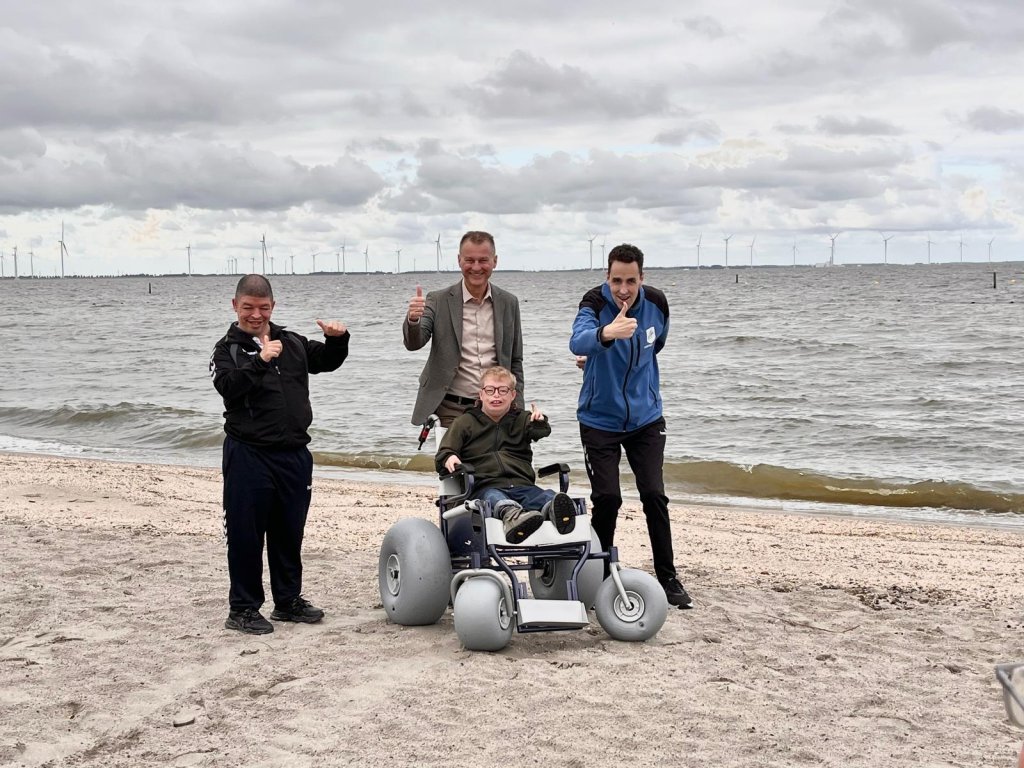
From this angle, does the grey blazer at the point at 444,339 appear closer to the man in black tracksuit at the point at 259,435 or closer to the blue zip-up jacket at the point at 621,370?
the blue zip-up jacket at the point at 621,370

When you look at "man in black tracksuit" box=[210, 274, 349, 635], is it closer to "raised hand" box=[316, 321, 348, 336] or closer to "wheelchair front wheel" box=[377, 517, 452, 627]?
"raised hand" box=[316, 321, 348, 336]

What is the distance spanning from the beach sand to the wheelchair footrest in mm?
180

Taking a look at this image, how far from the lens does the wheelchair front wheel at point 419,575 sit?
5863 mm

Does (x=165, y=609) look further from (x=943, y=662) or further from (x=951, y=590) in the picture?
(x=951, y=590)

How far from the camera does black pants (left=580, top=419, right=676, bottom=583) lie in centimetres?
624

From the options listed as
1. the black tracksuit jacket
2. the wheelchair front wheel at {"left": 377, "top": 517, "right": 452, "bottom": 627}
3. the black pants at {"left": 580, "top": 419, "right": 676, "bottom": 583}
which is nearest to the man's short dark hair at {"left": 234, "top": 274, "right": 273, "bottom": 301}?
the black tracksuit jacket

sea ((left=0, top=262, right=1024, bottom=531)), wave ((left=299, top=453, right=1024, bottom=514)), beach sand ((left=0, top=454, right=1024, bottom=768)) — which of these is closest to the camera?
beach sand ((left=0, top=454, right=1024, bottom=768))

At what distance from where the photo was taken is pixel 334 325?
5.70 m

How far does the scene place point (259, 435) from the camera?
569 centimetres

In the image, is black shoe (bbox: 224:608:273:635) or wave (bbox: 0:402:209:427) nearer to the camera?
black shoe (bbox: 224:608:273:635)

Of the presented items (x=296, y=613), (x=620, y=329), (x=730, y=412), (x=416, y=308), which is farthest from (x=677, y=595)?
(x=730, y=412)

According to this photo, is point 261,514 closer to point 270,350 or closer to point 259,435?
point 259,435

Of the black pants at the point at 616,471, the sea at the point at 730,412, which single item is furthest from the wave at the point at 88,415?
the black pants at the point at 616,471

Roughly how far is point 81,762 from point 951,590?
548 centimetres
